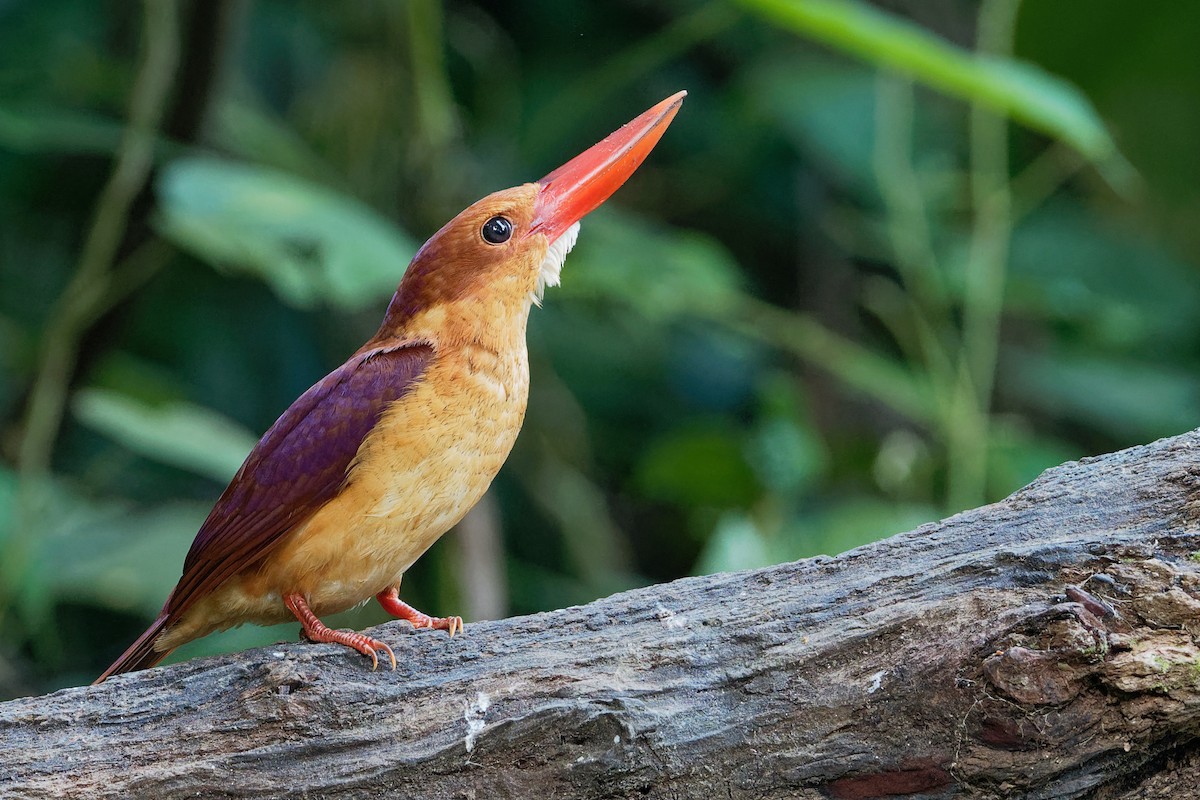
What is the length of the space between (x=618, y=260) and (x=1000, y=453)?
4.52 ft

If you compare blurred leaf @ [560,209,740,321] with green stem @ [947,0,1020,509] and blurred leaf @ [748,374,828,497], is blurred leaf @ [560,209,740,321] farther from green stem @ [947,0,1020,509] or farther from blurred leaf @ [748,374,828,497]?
green stem @ [947,0,1020,509]

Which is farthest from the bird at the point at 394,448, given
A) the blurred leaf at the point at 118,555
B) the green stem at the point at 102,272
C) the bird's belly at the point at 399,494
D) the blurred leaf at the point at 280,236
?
the green stem at the point at 102,272

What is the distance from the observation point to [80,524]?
4.05m

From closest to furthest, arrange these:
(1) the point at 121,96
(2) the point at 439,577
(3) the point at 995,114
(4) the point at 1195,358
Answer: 1. (2) the point at 439,577
2. (3) the point at 995,114
3. (1) the point at 121,96
4. (4) the point at 1195,358

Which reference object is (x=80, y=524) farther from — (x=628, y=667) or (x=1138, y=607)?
(x=1138, y=607)

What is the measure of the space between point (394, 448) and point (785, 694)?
0.79 meters

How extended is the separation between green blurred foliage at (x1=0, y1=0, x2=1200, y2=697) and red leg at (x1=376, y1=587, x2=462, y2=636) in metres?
0.99

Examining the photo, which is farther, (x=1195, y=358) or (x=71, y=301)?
(x=1195, y=358)

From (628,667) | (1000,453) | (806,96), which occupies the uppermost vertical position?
(806,96)

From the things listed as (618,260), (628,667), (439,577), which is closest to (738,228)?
(618,260)

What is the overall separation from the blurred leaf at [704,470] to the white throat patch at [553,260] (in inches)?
65.0

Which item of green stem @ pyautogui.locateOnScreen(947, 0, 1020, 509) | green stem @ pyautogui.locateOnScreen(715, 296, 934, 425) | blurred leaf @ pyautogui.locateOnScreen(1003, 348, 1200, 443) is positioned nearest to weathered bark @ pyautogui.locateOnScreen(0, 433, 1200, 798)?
green stem @ pyautogui.locateOnScreen(947, 0, 1020, 509)

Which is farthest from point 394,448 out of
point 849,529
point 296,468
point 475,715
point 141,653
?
point 849,529

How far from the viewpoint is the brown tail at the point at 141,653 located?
2.43 m
